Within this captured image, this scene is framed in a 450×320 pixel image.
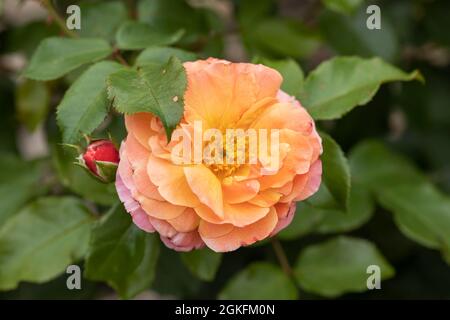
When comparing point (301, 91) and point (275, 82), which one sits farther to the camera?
point (301, 91)

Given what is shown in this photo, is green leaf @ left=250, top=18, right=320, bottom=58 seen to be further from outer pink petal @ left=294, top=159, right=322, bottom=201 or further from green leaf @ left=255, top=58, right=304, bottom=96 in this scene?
outer pink petal @ left=294, top=159, right=322, bottom=201

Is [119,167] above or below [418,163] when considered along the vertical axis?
above

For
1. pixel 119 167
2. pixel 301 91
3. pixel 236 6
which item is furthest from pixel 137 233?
pixel 236 6

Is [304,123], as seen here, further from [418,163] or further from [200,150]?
[418,163]

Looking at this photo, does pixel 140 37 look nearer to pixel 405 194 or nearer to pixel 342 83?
pixel 342 83

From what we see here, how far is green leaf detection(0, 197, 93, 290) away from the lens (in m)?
0.97

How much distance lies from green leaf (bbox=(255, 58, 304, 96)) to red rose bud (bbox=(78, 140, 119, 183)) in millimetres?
234

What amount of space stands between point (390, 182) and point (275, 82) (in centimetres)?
51

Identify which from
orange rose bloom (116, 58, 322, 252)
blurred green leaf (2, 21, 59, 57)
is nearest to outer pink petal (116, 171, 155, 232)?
orange rose bloom (116, 58, 322, 252)

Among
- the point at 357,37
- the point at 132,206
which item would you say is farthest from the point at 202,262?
the point at 357,37

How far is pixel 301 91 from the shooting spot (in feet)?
2.88

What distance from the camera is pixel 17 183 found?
3.76ft

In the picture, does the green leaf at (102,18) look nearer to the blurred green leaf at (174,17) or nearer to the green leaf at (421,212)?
the blurred green leaf at (174,17)

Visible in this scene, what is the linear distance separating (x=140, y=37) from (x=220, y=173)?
259 mm
